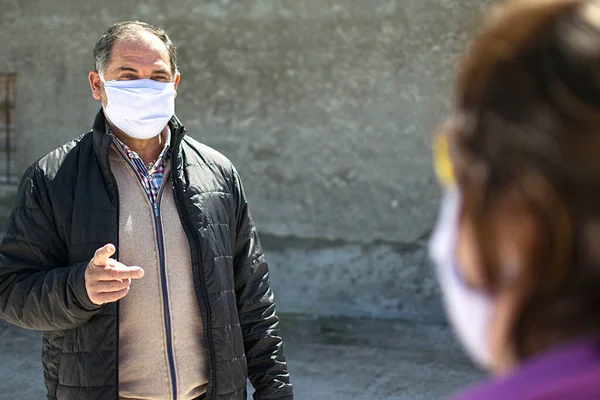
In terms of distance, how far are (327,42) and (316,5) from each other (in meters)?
0.31

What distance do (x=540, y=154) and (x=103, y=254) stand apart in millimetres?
1451

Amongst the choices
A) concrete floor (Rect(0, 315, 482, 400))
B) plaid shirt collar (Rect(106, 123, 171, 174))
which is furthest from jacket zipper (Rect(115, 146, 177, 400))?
concrete floor (Rect(0, 315, 482, 400))

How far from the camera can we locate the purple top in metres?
0.67

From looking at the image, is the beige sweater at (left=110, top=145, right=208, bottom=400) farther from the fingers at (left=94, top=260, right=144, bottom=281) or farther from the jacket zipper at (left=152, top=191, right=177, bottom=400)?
the fingers at (left=94, top=260, right=144, bottom=281)

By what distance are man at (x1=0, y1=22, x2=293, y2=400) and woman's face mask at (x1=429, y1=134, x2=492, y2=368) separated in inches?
50.0

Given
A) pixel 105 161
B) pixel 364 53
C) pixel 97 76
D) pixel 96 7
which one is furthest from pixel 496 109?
pixel 96 7

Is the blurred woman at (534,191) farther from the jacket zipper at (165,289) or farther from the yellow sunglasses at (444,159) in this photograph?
the jacket zipper at (165,289)

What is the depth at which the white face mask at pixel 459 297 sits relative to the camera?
774 millimetres

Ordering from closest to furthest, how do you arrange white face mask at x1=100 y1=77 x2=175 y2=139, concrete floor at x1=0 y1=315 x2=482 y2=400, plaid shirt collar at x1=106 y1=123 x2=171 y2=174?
plaid shirt collar at x1=106 y1=123 x2=171 y2=174, white face mask at x1=100 y1=77 x2=175 y2=139, concrete floor at x1=0 y1=315 x2=482 y2=400

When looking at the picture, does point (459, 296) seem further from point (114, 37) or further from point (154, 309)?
point (114, 37)

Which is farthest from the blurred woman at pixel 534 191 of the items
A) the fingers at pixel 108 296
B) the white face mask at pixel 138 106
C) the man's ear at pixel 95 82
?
the man's ear at pixel 95 82

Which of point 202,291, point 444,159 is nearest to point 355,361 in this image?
point 202,291

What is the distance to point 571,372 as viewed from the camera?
0.68 metres

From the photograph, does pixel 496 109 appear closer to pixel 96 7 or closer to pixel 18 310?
pixel 18 310
